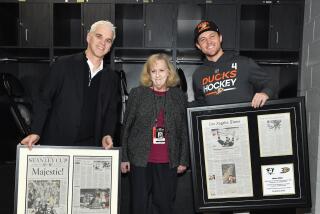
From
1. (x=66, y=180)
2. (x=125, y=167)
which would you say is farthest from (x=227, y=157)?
(x=66, y=180)

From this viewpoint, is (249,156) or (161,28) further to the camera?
(161,28)

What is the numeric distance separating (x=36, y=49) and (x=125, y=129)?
220 cm

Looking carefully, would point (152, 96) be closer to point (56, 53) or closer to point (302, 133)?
point (302, 133)

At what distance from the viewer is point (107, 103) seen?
84.4 inches

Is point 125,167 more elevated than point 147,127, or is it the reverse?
point 147,127

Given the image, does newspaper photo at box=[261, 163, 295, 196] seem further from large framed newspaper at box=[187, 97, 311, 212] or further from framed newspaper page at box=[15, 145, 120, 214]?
framed newspaper page at box=[15, 145, 120, 214]

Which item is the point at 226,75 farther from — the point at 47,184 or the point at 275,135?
the point at 47,184

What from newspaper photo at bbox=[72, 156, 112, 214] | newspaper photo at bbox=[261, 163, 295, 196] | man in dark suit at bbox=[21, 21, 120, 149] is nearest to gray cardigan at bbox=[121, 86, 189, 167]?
man in dark suit at bbox=[21, 21, 120, 149]

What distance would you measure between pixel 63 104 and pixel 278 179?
134 cm

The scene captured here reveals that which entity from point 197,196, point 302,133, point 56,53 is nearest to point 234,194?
point 197,196

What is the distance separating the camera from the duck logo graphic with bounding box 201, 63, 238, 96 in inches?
83.1

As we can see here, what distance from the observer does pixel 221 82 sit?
2.13 metres

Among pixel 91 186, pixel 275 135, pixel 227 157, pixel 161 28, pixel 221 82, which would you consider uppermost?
pixel 161 28

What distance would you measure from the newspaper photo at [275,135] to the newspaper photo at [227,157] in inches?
3.3
